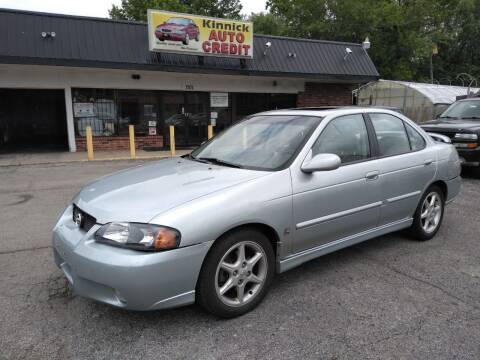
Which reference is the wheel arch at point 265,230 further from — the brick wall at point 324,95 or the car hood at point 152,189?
the brick wall at point 324,95

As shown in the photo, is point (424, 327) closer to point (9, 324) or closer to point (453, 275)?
point (453, 275)

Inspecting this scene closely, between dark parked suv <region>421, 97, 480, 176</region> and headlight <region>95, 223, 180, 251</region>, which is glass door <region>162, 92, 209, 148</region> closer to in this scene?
dark parked suv <region>421, 97, 480, 176</region>

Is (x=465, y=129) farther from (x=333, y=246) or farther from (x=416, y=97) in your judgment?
(x=416, y=97)

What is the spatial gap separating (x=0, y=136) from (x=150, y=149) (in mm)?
7426

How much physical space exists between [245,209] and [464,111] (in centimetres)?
886

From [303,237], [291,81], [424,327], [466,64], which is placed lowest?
[424,327]

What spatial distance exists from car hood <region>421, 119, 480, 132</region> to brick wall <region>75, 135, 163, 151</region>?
9.80 meters

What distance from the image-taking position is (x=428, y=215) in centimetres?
455

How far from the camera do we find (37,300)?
3186mm

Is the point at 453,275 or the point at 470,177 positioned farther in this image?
the point at 470,177

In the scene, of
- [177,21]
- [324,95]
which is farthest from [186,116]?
[324,95]

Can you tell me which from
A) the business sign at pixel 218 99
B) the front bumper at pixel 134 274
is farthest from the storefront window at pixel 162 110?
the front bumper at pixel 134 274

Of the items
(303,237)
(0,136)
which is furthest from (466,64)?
(303,237)

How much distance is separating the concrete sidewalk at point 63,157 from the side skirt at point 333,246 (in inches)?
365
